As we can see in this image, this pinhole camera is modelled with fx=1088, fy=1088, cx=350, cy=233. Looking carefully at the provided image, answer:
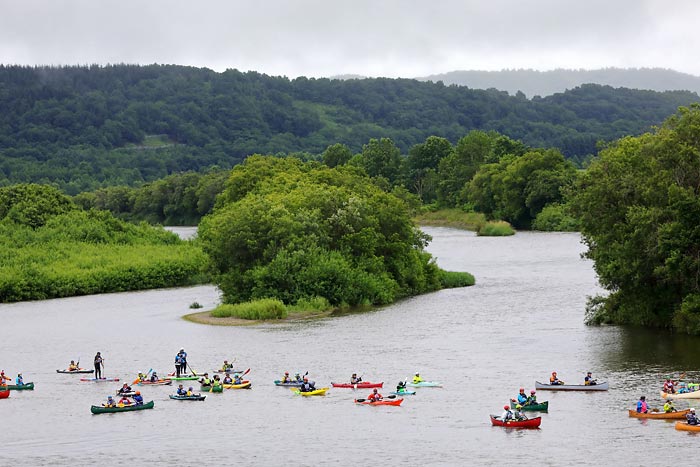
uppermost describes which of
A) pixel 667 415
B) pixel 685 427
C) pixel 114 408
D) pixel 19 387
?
pixel 19 387

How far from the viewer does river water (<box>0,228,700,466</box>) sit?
54.8 m

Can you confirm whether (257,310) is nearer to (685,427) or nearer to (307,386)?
(307,386)

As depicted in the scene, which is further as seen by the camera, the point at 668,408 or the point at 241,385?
the point at 241,385

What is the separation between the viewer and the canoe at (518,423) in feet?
188

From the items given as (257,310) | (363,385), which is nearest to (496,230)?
(257,310)

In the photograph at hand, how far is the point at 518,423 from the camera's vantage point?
188ft

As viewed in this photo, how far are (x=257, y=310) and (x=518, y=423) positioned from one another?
4556cm

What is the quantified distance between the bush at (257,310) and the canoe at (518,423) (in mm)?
43262

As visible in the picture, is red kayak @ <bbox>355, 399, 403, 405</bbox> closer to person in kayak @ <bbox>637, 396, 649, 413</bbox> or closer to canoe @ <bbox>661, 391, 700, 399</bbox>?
person in kayak @ <bbox>637, 396, 649, 413</bbox>

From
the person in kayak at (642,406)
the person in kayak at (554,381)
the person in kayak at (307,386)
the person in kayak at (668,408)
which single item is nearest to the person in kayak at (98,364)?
the person in kayak at (307,386)

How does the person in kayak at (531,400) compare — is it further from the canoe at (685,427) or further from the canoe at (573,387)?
the canoe at (685,427)

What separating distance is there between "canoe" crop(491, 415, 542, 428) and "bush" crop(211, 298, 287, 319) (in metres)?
43.3

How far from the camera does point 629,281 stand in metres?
82.1

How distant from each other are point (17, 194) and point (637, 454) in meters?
112
